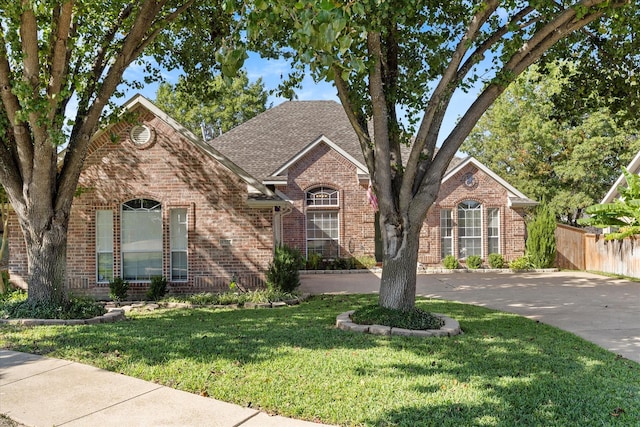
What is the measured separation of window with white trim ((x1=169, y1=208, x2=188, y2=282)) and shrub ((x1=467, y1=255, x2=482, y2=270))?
40.1 ft

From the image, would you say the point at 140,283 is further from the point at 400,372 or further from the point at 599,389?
the point at 599,389

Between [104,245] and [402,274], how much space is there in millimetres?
8811

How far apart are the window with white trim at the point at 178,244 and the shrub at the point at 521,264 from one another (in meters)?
13.4

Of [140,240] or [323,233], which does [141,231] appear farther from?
[323,233]

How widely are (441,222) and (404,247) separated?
45.0 feet

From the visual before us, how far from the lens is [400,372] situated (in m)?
5.45

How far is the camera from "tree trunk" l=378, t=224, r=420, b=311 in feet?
26.7

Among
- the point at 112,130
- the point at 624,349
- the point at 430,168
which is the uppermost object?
the point at 112,130

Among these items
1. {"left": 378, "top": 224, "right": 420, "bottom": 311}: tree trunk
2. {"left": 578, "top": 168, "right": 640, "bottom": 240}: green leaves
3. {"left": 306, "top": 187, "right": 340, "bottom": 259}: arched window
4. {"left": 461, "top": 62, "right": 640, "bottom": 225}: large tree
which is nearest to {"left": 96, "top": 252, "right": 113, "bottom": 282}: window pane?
{"left": 378, "top": 224, "right": 420, "bottom": 311}: tree trunk

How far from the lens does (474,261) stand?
20656 mm

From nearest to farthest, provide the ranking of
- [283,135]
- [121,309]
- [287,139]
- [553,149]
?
1. [121,309]
2. [287,139]
3. [283,135]
4. [553,149]

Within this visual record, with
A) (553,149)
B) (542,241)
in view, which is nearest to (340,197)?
(542,241)

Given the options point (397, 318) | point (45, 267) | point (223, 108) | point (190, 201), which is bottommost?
point (397, 318)

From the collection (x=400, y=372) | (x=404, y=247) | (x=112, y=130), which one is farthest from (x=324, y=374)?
(x=112, y=130)
